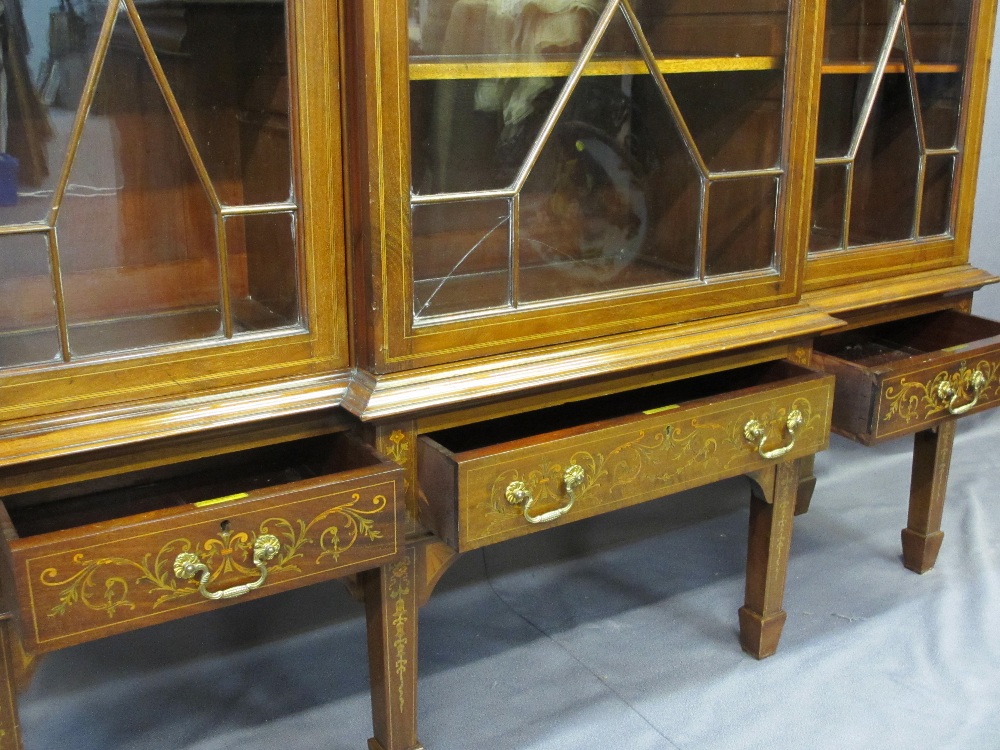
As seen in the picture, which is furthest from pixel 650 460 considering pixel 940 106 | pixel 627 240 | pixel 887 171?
pixel 940 106

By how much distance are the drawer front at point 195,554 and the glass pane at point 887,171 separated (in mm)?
766

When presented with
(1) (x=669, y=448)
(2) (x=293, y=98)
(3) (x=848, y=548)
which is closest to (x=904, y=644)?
(3) (x=848, y=548)

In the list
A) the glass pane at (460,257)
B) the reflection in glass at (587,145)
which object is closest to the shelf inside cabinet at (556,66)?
the reflection in glass at (587,145)

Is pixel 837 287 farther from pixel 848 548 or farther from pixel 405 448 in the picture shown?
pixel 405 448

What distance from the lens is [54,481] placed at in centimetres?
89

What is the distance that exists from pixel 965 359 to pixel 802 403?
27cm

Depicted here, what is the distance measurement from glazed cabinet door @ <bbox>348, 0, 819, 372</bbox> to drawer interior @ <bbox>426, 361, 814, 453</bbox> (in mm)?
98

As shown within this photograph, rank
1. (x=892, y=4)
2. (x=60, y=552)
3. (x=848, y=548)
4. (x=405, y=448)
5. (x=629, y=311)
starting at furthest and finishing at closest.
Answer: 1. (x=848, y=548)
2. (x=892, y=4)
3. (x=629, y=311)
4. (x=405, y=448)
5. (x=60, y=552)

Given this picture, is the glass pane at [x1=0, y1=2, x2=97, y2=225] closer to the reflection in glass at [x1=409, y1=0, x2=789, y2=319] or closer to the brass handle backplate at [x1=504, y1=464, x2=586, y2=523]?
the reflection in glass at [x1=409, y1=0, x2=789, y2=319]

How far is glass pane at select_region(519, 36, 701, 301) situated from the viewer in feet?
3.47

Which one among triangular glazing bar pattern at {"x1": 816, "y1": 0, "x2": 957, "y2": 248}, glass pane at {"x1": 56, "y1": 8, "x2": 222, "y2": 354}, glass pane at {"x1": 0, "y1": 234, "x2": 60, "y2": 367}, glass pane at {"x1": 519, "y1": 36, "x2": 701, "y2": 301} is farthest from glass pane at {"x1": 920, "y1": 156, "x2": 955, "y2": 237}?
glass pane at {"x1": 0, "y1": 234, "x2": 60, "y2": 367}

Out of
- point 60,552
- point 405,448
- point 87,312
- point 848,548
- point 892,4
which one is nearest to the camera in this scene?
point 60,552

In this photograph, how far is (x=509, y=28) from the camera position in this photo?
3.30 ft

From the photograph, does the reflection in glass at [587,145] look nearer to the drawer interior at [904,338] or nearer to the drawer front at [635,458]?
the drawer front at [635,458]
